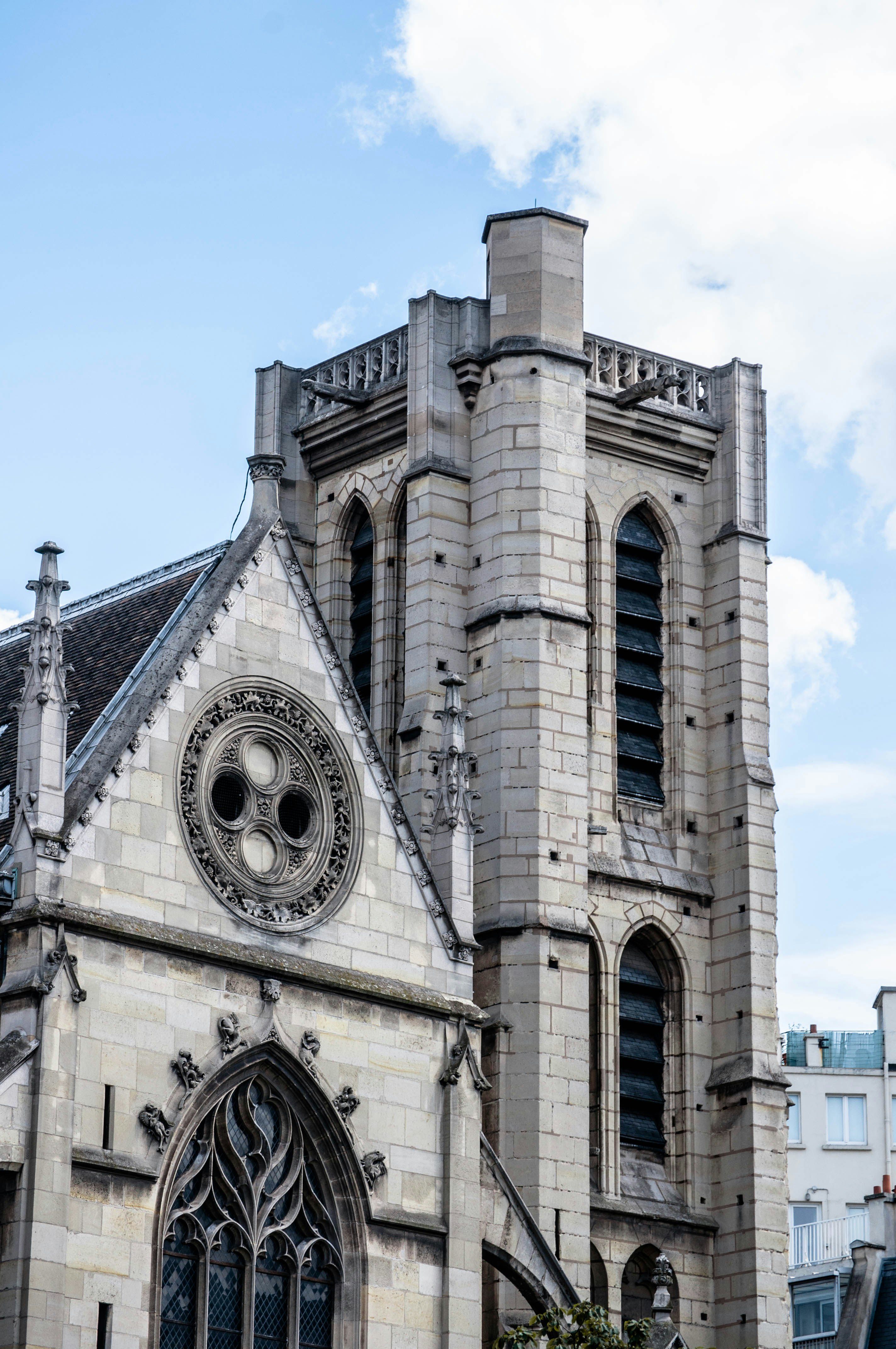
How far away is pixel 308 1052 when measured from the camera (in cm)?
3994

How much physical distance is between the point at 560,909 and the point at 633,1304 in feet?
22.0

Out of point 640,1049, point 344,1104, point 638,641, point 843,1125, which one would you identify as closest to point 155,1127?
point 344,1104

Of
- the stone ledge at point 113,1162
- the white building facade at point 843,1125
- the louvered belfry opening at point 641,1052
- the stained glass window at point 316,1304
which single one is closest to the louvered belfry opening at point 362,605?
the louvered belfry opening at point 641,1052

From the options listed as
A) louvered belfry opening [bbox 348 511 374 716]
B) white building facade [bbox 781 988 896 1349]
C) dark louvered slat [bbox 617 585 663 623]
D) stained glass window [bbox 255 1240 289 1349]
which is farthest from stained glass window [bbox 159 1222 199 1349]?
white building facade [bbox 781 988 896 1349]

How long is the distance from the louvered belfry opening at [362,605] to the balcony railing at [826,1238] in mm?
19024

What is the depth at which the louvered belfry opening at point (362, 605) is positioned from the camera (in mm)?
56094

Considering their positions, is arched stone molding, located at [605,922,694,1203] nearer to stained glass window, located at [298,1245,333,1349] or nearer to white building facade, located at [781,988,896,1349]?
stained glass window, located at [298,1245,333,1349]

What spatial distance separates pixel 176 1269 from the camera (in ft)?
126

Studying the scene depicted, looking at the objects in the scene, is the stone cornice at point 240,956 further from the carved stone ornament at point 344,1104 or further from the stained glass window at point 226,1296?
the stained glass window at point 226,1296

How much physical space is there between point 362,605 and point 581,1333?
20536 mm

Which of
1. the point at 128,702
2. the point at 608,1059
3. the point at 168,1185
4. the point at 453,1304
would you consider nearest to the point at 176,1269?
the point at 168,1185

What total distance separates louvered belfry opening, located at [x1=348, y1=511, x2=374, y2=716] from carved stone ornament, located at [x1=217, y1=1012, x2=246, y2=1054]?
16783 mm

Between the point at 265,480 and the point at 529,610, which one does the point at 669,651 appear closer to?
the point at 529,610

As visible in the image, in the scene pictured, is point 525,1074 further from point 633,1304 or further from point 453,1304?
point 453,1304
